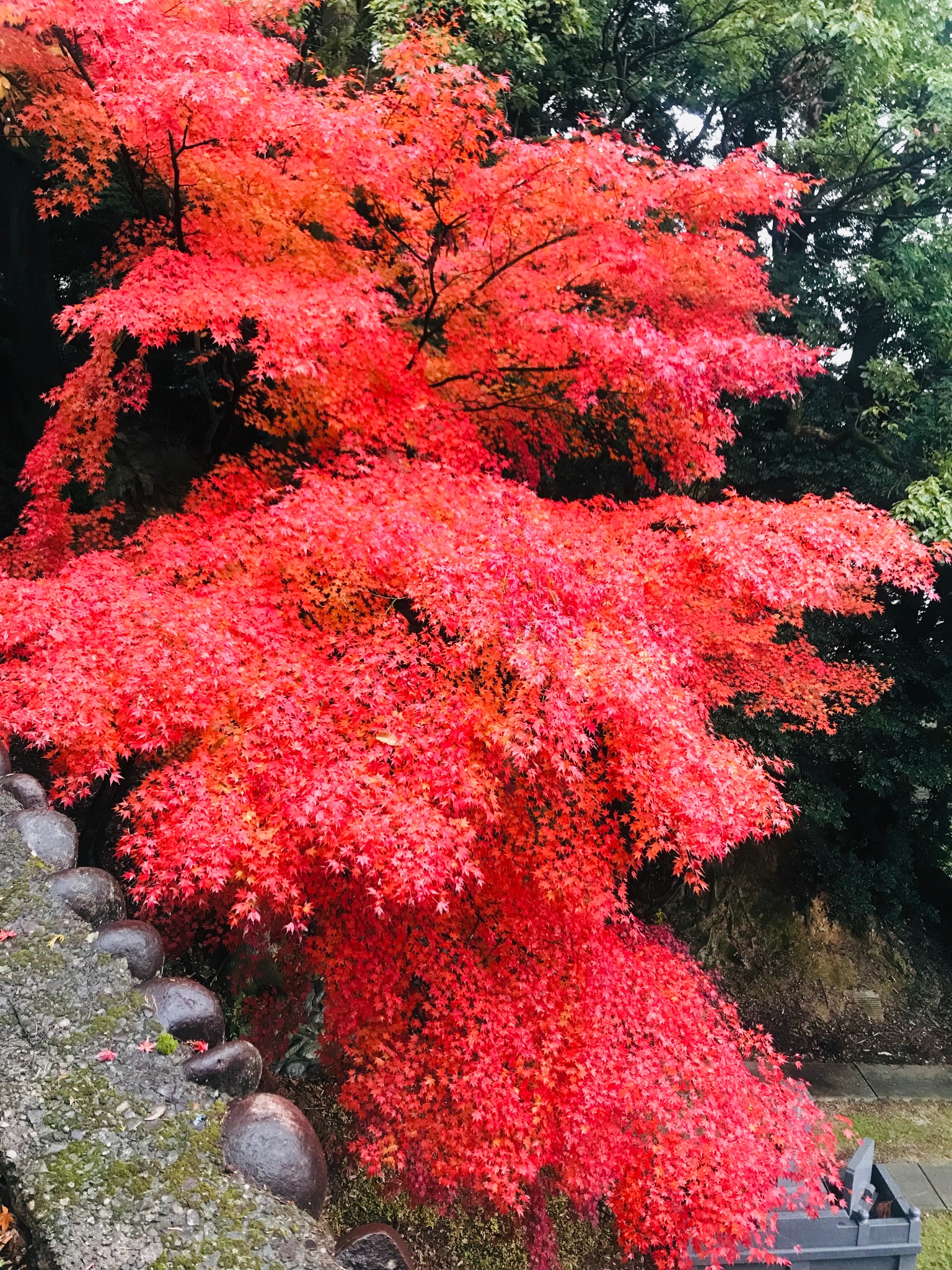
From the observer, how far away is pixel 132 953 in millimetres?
4785

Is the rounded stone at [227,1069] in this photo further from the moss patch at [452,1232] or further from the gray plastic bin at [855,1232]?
the gray plastic bin at [855,1232]

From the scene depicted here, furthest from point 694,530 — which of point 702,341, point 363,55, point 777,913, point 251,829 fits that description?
point 777,913

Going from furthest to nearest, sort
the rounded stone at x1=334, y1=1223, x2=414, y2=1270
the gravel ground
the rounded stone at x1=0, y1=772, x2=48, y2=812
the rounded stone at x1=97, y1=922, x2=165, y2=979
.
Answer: the rounded stone at x1=0, y1=772, x2=48, y2=812
the rounded stone at x1=97, y1=922, x2=165, y2=979
the rounded stone at x1=334, y1=1223, x2=414, y2=1270
the gravel ground

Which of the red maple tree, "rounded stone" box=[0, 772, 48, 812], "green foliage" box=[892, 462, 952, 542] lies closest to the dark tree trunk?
the red maple tree

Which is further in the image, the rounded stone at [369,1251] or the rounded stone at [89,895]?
the rounded stone at [89,895]

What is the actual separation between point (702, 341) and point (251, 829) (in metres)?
5.88

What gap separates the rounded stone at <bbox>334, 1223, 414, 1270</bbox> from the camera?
3.72 m

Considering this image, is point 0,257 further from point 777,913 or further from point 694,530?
point 777,913

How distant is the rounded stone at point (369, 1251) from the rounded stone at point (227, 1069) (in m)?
0.92

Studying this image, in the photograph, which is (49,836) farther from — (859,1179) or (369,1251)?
(859,1179)

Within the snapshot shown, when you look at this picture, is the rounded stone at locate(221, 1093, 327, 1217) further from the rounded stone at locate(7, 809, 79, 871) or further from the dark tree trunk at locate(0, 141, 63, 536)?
the dark tree trunk at locate(0, 141, 63, 536)

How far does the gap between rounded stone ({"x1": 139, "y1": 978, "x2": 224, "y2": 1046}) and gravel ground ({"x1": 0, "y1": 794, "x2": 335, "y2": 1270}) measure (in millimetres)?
76

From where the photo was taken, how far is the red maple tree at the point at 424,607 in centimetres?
551

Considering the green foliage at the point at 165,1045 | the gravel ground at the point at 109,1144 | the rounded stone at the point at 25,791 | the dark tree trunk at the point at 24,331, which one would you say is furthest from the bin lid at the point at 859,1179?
the dark tree trunk at the point at 24,331
